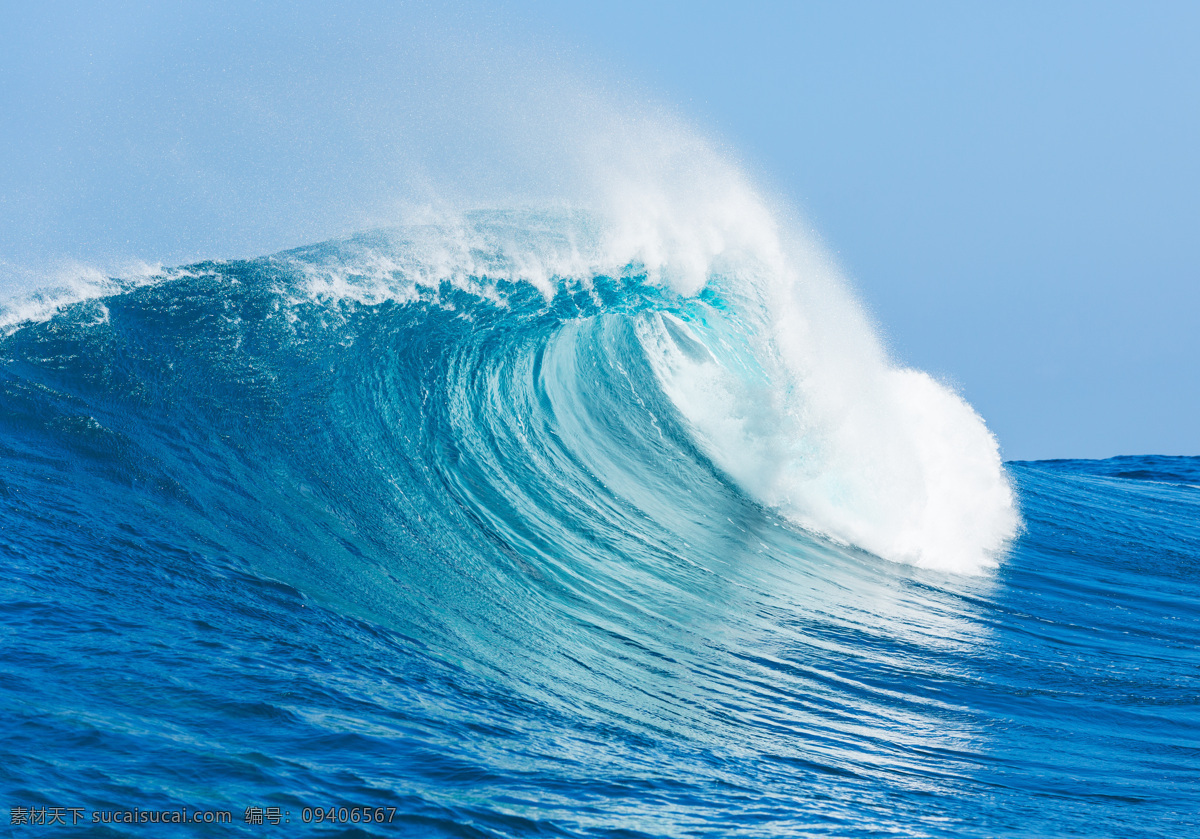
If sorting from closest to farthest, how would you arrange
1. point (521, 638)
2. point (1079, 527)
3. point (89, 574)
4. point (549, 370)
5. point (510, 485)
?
1. point (89, 574)
2. point (521, 638)
3. point (510, 485)
4. point (549, 370)
5. point (1079, 527)

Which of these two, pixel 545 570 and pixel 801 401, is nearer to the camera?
pixel 545 570

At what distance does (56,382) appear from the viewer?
652cm

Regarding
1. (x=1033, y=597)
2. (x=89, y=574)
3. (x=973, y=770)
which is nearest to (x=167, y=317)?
(x=89, y=574)

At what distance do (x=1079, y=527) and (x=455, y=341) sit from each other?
24.2 ft

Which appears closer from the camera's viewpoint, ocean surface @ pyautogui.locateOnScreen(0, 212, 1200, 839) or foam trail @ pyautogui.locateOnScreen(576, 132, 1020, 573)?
ocean surface @ pyautogui.locateOnScreen(0, 212, 1200, 839)

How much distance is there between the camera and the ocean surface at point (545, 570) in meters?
3.19

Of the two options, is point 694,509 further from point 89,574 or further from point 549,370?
point 89,574

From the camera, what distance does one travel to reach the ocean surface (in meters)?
3.19

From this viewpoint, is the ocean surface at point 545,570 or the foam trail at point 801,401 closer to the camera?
the ocean surface at point 545,570

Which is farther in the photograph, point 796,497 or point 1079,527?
point 1079,527

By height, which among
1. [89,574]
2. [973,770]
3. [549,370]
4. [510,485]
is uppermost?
[549,370]

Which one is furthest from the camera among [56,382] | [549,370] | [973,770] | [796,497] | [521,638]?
[549,370]

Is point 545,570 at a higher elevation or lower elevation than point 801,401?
lower

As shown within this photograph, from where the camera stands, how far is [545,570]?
605 centimetres
